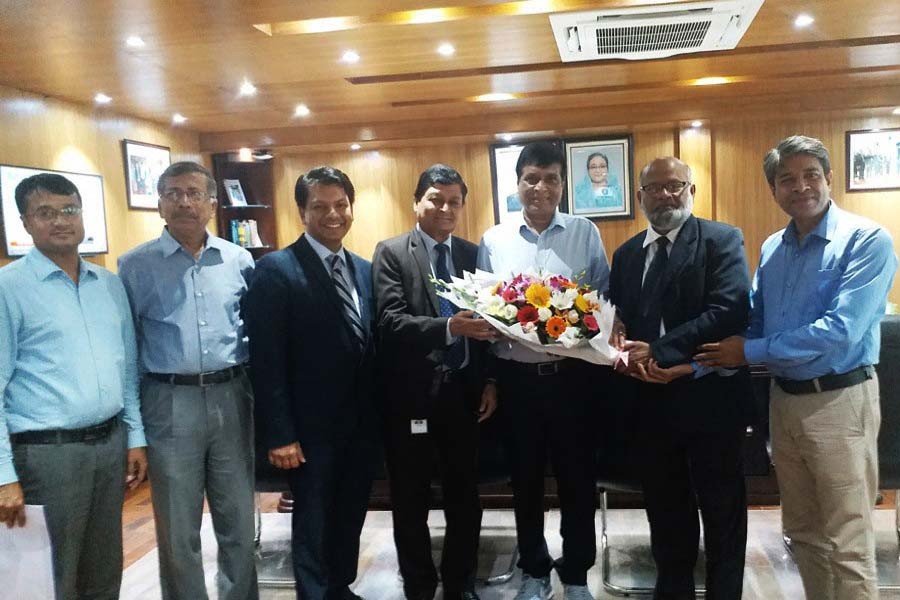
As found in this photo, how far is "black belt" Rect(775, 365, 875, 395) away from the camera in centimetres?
222

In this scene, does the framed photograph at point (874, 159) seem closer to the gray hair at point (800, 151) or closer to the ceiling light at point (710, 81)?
the ceiling light at point (710, 81)

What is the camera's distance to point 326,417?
8.00 ft

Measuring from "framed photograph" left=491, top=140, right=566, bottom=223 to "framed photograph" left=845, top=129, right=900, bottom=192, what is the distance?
9.89 ft

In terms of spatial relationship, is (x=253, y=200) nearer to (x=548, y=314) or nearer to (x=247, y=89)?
(x=247, y=89)

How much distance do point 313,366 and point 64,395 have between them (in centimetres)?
78

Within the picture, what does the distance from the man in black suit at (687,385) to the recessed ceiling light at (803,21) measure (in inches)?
92.2

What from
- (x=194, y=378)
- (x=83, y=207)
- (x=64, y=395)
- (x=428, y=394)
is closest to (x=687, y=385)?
(x=428, y=394)

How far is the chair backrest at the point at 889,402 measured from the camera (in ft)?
9.19

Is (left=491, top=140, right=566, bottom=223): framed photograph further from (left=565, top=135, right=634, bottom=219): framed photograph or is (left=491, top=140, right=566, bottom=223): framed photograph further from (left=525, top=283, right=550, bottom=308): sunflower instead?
(left=525, top=283, right=550, bottom=308): sunflower

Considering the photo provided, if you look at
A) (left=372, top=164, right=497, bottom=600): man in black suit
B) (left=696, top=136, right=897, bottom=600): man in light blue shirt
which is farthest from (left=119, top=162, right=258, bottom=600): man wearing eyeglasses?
(left=696, top=136, right=897, bottom=600): man in light blue shirt

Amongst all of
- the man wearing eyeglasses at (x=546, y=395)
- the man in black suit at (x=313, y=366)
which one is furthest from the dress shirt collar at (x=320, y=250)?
the man wearing eyeglasses at (x=546, y=395)

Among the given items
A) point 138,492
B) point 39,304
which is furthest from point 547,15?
point 138,492

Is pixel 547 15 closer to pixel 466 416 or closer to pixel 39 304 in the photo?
pixel 466 416

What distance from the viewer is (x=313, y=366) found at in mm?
2422
